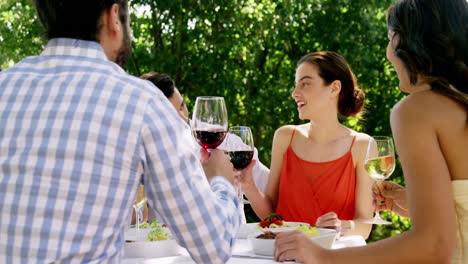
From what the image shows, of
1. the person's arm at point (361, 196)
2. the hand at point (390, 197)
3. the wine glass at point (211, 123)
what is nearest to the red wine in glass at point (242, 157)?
the wine glass at point (211, 123)

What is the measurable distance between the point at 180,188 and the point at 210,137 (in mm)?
799

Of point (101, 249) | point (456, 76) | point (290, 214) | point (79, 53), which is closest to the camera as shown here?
point (101, 249)

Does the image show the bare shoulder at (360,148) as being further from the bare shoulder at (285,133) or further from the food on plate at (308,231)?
the food on plate at (308,231)

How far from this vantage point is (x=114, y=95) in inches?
60.8

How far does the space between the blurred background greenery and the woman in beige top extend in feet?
15.3

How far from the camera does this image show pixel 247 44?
7.00 m


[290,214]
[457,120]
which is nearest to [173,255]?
[457,120]

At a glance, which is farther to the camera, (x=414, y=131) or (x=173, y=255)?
(x=173, y=255)

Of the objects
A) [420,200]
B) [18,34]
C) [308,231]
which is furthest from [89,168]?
[18,34]

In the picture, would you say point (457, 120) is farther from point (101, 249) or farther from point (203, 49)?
point (203, 49)

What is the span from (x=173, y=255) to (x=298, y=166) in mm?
1553

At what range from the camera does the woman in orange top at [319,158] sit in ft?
12.8

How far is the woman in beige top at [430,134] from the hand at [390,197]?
0.55 metres

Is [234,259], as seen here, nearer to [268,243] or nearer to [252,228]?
[268,243]
